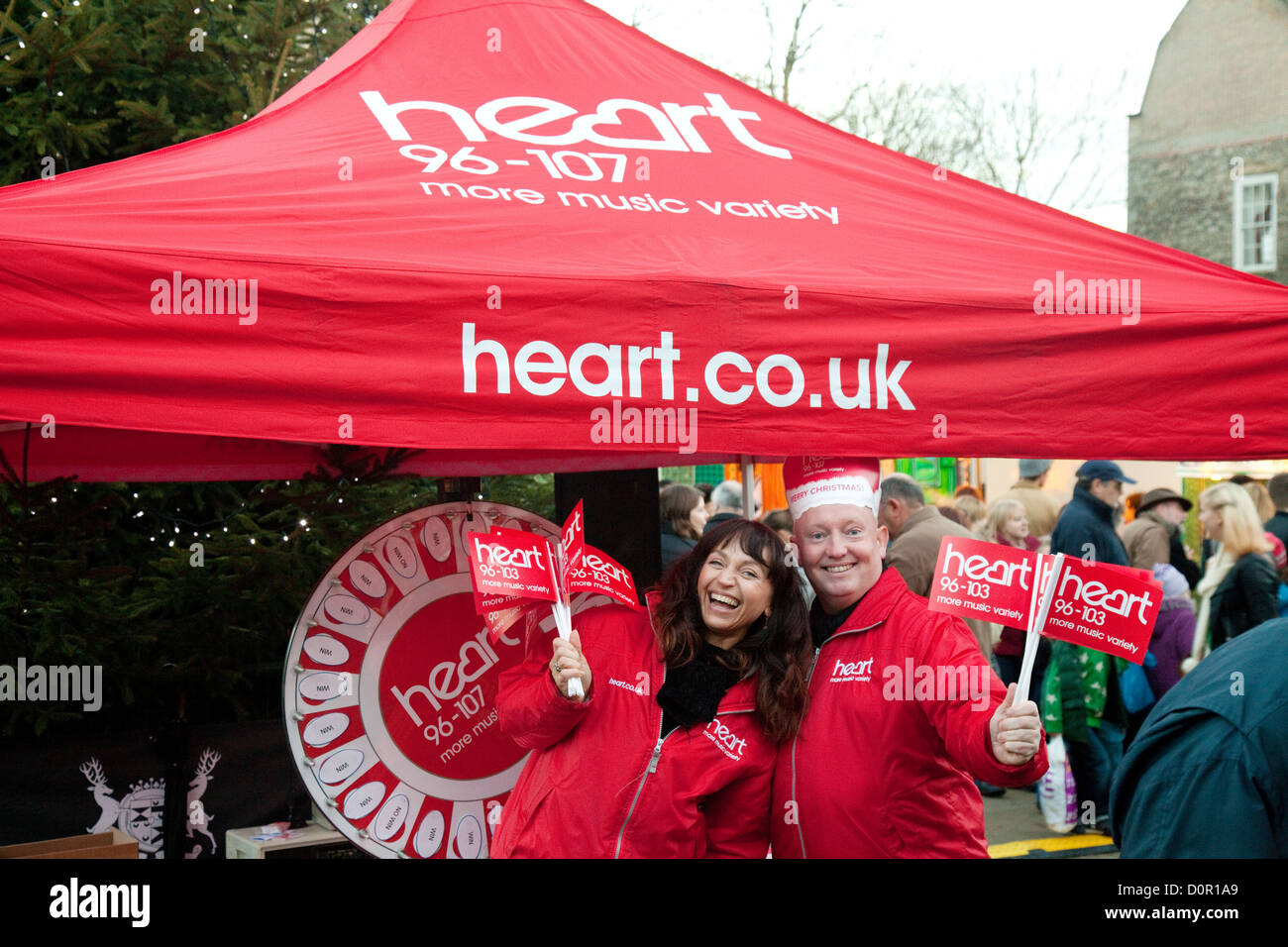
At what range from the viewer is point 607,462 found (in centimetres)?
451

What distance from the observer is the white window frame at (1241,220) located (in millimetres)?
21750

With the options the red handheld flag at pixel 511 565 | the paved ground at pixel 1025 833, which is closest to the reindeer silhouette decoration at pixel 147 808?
the red handheld flag at pixel 511 565

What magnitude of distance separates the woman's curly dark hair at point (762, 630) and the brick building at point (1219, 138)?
21.9 m

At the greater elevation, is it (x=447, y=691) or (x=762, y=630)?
(x=762, y=630)

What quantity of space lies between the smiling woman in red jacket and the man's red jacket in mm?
88

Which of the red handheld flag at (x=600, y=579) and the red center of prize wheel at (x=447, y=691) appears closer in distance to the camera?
the red handheld flag at (x=600, y=579)

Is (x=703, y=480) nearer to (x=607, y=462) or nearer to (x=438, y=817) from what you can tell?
(x=607, y=462)

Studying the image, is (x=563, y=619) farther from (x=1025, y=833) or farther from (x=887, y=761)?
(x=1025, y=833)

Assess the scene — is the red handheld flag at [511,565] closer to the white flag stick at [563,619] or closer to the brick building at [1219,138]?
the white flag stick at [563,619]

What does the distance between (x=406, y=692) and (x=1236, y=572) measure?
4685 millimetres

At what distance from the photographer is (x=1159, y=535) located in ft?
24.9

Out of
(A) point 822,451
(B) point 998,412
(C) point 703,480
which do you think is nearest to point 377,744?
(A) point 822,451

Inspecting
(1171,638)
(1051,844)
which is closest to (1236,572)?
(1171,638)

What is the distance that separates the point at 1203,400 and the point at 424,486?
12.5 ft
